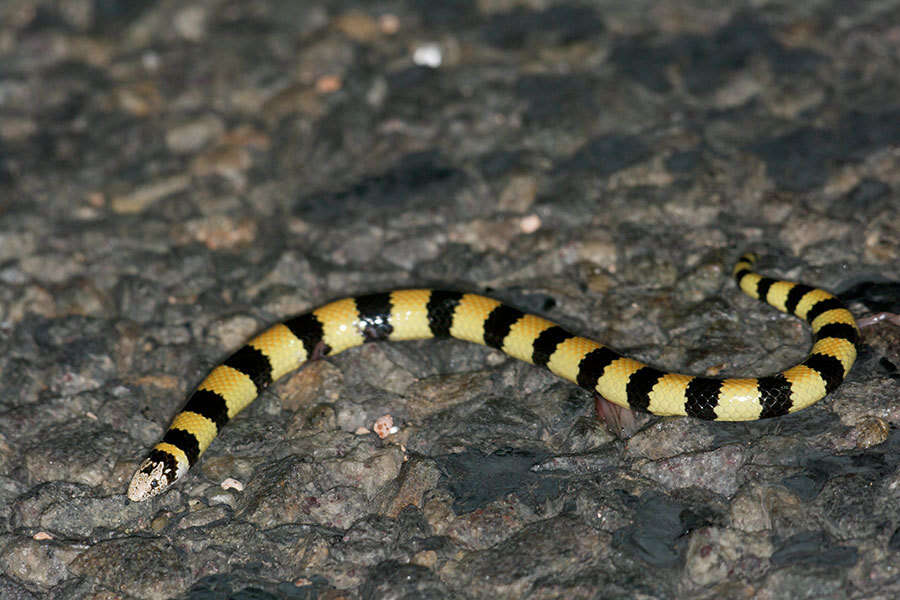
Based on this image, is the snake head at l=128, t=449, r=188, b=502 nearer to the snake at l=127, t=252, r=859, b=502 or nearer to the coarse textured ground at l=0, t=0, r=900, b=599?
the snake at l=127, t=252, r=859, b=502

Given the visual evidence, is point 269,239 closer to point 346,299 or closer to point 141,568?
point 346,299

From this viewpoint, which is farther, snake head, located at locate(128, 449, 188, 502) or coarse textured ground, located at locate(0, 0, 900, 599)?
snake head, located at locate(128, 449, 188, 502)

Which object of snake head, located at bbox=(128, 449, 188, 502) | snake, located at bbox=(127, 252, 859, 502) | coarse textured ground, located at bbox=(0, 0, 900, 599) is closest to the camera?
coarse textured ground, located at bbox=(0, 0, 900, 599)

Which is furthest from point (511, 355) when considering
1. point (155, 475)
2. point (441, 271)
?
point (155, 475)

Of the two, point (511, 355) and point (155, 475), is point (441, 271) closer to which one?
point (511, 355)

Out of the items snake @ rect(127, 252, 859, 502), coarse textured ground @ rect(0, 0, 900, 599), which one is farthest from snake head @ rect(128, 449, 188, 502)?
coarse textured ground @ rect(0, 0, 900, 599)

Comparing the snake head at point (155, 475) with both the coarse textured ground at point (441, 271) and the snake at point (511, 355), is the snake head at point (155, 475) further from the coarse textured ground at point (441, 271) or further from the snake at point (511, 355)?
the coarse textured ground at point (441, 271)
